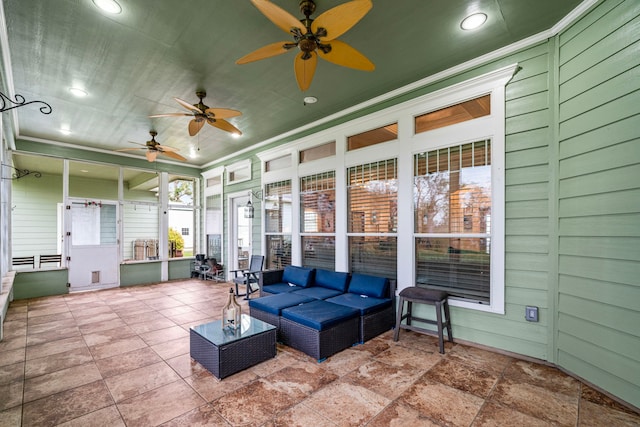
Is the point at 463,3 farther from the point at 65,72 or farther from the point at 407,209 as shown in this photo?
the point at 65,72

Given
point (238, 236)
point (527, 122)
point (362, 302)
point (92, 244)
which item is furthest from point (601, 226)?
point (92, 244)

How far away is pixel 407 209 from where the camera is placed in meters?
3.86

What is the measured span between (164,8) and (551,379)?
4.72 metres

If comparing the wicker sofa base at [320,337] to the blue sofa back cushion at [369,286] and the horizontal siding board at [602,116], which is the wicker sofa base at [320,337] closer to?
the blue sofa back cushion at [369,286]

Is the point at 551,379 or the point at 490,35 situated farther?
the point at 490,35

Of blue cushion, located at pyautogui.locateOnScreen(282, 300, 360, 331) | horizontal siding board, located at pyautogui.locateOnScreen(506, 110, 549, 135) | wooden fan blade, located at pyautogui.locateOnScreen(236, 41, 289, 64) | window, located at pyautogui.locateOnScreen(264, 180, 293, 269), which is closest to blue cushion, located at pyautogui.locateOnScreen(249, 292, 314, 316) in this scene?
blue cushion, located at pyautogui.locateOnScreen(282, 300, 360, 331)

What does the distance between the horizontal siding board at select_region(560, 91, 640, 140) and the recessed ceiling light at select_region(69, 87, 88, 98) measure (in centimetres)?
583

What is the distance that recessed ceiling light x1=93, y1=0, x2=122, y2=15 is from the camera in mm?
2430

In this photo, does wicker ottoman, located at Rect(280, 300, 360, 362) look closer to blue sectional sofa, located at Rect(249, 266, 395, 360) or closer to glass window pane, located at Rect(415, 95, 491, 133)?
blue sectional sofa, located at Rect(249, 266, 395, 360)

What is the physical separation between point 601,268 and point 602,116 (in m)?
1.27

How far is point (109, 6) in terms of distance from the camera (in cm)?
248

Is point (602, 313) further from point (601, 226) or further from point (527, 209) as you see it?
point (527, 209)

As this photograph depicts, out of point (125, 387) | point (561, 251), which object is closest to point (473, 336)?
point (561, 251)

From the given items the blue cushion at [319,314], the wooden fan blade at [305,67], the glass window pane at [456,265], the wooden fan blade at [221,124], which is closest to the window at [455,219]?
the glass window pane at [456,265]
